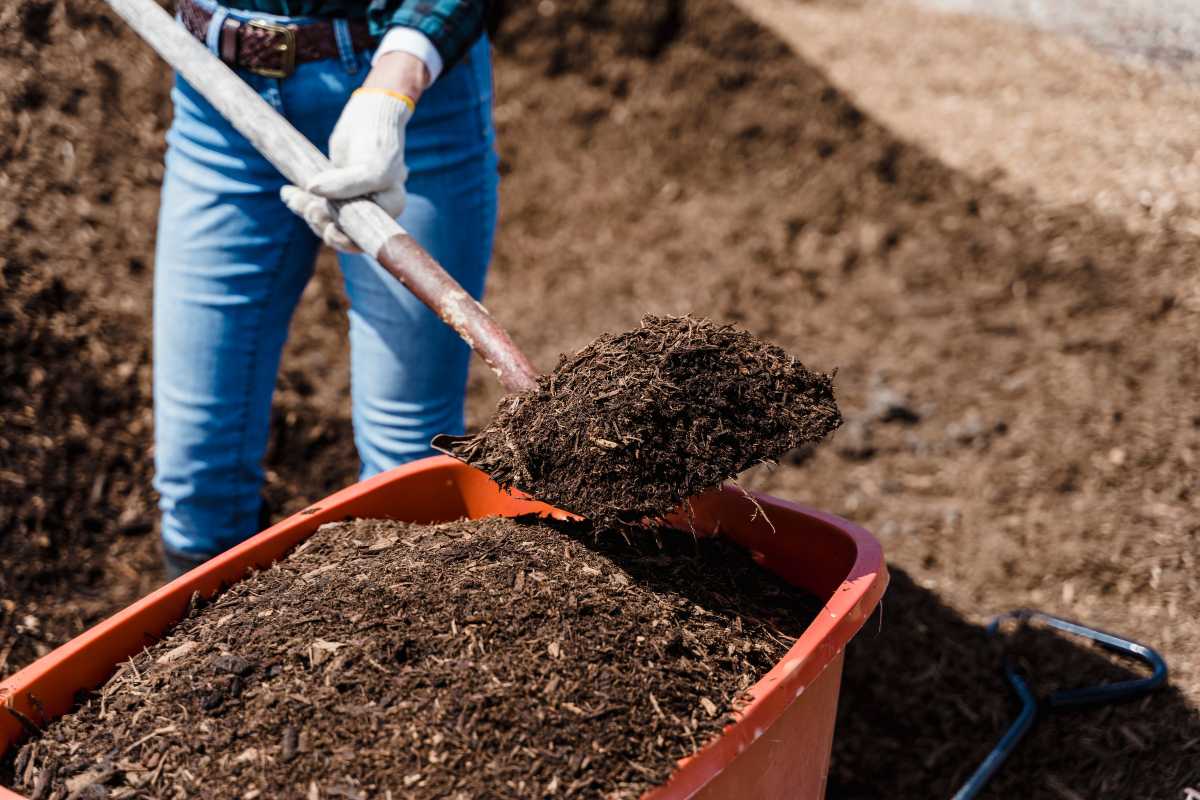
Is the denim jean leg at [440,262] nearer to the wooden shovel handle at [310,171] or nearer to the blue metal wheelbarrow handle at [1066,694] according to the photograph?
the wooden shovel handle at [310,171]

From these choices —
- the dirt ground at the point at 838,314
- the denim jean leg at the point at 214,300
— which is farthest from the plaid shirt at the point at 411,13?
the dirt ground at the point at 838,314

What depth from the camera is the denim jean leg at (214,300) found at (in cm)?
192

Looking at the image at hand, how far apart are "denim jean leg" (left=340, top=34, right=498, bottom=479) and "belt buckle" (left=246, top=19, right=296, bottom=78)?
0.81ft

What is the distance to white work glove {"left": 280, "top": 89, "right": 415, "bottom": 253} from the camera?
1739 mm

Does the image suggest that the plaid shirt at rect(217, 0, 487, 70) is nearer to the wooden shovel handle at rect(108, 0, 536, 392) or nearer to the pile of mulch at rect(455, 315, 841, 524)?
the wooden shovel handle at rect(108, 0, 536, 392)

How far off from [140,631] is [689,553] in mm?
887

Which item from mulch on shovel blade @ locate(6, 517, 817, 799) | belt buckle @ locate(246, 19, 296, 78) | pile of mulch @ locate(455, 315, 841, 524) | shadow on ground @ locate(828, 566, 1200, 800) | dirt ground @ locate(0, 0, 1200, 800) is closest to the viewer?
mulch on shovel blade @ locate(6, 517, 817, 799)

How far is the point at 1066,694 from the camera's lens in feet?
7.19

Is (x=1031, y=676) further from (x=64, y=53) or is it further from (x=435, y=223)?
(x=64, y=53)

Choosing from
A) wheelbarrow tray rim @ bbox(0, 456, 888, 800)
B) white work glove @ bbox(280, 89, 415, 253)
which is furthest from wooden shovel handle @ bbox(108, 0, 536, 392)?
wheelbarrow tray rim @ bbox(0, 456, 888, 800)

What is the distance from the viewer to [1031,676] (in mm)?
2346

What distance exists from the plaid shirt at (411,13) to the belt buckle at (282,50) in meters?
0.04

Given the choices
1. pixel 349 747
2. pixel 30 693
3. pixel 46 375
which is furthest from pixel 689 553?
pixel 46 375

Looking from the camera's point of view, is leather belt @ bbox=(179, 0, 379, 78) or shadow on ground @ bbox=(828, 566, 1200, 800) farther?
shadow on ground @ bbox=(828, 566, 1200, 800)
